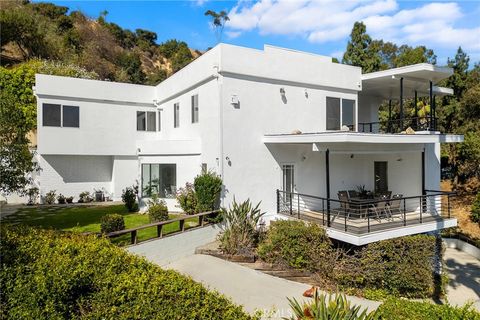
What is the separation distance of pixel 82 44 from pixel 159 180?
4200cm

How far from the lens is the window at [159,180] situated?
17.1m

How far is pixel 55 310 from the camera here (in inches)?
218

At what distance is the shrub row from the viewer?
36.8 ft

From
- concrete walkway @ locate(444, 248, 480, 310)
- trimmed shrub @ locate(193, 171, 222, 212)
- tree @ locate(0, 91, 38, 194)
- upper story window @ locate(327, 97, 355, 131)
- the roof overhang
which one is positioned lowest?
concrete walkway @ locate(444, 248, 480, 310)

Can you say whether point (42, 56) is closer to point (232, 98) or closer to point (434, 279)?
point (232, 98)

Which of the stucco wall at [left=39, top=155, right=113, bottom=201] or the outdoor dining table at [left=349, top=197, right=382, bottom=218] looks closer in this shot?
the outdoor dining table at [left=349, top=197, right=382, bottom=218]

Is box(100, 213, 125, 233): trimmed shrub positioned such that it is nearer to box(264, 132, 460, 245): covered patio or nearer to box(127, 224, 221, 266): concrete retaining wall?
box(127, 224, 221, 266): concrete retaining wall

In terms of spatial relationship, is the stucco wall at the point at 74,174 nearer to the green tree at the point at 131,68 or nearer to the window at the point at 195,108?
the window at the point at 195,108

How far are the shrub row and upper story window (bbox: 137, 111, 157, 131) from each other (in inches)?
586

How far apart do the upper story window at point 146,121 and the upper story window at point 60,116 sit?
3991mm

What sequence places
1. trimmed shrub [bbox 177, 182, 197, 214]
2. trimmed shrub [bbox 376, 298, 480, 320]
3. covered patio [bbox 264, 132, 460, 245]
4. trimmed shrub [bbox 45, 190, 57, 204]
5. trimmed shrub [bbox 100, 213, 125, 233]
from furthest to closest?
1. trimmed shrub [bbox 45, 190, 57, 204]
2. trimmed shrub [bbox 177, 182, 197, 214]
3. covered patio [bbox 264, 132, 460, 245]
4. trimmed shrub [bbox 100, 213, 125, 233]
5. trimmed shrub [bbox 376, 298, 480, 320]

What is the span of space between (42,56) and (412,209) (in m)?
46.7

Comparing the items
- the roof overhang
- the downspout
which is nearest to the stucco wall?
the downspout

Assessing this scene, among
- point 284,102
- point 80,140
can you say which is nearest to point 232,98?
point 284,102
